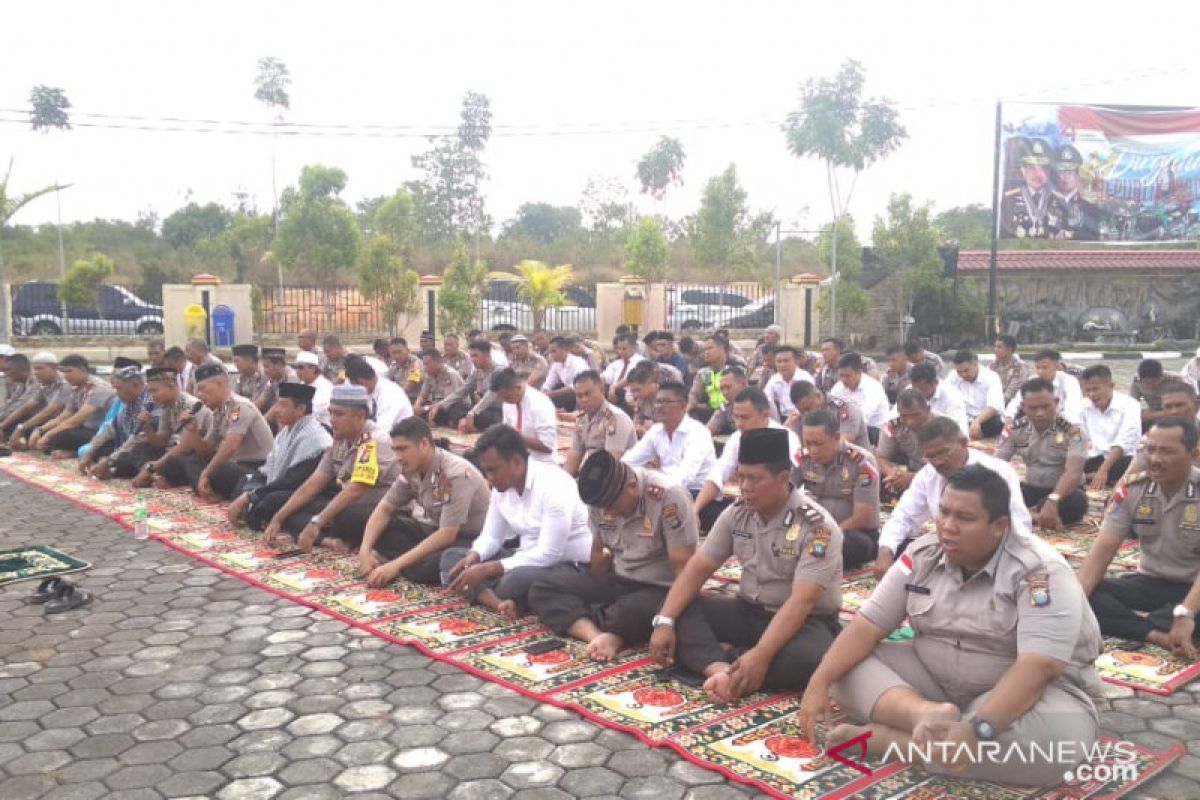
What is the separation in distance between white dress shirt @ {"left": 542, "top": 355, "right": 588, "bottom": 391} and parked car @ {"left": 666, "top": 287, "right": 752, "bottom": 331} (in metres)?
12.1

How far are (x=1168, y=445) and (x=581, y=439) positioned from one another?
4.08m

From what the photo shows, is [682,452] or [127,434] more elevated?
[682,452]

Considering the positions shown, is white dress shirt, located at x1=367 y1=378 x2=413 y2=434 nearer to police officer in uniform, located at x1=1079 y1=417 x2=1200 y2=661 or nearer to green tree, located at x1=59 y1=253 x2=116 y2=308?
police officer in uniform, located at x1=1079 y1=417 x2=1200 y2=661

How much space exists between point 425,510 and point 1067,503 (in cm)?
419

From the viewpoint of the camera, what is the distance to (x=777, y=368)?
34.5 feet

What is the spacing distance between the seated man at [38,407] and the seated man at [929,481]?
844cm

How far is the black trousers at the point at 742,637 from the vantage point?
4.05 metres

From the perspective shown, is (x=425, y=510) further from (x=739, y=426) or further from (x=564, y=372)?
(x=564, y=372)

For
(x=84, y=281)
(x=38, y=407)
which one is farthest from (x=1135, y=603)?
(x=84, y=281)

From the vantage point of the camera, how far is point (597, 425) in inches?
304

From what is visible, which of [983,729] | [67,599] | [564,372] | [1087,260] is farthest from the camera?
[1087,260]

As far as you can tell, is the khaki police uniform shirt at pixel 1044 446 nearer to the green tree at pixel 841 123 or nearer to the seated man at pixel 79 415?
the seated man at pixel 79 415

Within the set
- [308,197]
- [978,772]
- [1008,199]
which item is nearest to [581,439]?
[978,772]

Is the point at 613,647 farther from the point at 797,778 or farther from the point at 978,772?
the point at 978,772
